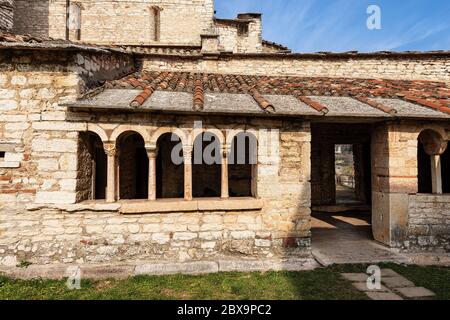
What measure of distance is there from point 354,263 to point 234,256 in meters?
2.09

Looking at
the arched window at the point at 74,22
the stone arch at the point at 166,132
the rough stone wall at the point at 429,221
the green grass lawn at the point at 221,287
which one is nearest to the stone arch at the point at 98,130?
the stone arch at the point at 166,132

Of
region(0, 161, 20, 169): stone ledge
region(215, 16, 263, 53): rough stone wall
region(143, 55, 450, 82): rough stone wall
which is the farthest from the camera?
region(215, 16, 263, 53): rough stone wall

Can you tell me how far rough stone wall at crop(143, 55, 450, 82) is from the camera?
9.32m

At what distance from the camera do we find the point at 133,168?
8391 millimetres

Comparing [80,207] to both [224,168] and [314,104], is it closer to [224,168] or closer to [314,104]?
[224,168]

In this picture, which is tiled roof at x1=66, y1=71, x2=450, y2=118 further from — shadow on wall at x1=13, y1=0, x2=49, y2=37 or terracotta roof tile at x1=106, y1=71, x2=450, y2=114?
shadow on wall at x1=13, y1=0, x2=49, y2=37

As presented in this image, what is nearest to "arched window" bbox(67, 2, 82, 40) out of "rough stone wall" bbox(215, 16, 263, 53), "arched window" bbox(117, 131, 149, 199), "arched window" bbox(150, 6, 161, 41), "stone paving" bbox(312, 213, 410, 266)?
"arched window" bbox(150, 6, 161, 41)

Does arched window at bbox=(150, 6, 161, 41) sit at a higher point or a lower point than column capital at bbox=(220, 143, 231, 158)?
higher

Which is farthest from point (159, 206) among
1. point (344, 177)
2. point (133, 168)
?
point (344, 177)

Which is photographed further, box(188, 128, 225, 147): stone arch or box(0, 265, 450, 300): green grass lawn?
box(188, 128, 225, 147): stone arch

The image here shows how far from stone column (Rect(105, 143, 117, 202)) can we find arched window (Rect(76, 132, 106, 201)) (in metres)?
0.46

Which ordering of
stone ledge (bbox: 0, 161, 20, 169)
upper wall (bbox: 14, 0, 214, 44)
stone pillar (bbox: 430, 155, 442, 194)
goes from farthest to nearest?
upper wall (bbox: 14, 0, 214, 44) < stone pillar (bbox: 430, 155, 442, 194) < stone ledge (bbox: 0, 161, 20, 169)
